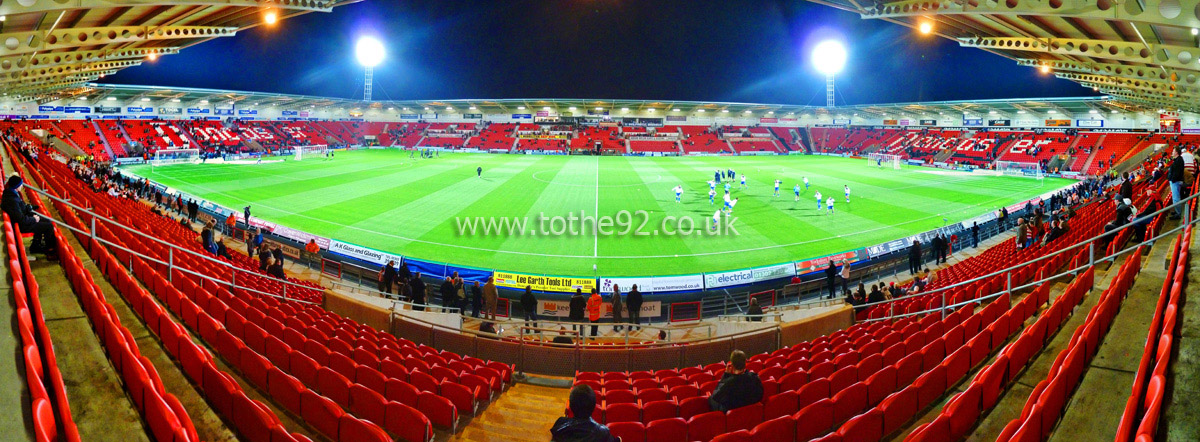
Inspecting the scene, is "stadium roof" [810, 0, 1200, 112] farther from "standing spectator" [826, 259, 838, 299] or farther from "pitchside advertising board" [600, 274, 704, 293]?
"pitchside advertising board" [600, 274, 704, 293]

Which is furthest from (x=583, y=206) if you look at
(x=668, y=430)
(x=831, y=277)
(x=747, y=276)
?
(x=668, y=430)

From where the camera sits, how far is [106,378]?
15.3 feet

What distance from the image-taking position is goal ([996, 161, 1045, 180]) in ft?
163

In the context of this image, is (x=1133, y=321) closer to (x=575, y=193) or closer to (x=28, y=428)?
(x=28, y=428)

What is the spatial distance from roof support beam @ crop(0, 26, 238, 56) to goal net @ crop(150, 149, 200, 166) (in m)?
41.0

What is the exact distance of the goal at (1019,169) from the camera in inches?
1956

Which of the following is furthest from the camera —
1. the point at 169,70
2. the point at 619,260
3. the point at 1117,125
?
the point at 1117,125

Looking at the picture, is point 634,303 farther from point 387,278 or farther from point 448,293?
point 387,278

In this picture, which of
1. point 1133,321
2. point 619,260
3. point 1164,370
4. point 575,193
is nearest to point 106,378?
point 1164,370

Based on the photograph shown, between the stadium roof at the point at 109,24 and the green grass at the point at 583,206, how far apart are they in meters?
8.39

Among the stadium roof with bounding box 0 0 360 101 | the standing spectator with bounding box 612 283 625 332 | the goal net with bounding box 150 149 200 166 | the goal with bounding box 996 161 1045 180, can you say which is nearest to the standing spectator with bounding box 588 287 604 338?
the standing spectator with bounding box 612 283 625 332

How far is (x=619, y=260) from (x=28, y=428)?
54.5ft

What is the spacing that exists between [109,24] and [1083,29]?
25643 millimetres

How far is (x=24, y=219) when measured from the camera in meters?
7.66
